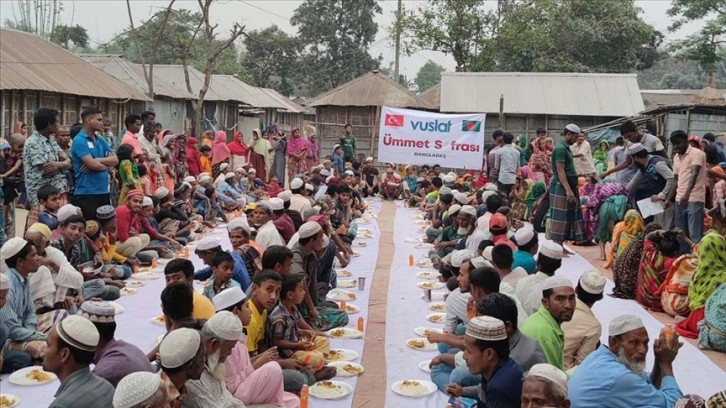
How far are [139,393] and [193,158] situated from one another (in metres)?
11.7

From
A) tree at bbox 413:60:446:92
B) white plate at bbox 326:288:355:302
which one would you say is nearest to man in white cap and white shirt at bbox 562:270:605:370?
white plate at bbox 326:288:355:302

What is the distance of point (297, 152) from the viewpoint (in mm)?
17422

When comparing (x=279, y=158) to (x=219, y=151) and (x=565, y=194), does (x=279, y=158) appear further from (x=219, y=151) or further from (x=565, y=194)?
(x=565, y=194)

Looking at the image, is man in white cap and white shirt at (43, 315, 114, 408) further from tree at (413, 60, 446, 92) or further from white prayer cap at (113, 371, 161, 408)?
tree at (413, 60, 446, 92)

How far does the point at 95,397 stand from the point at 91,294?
396cm

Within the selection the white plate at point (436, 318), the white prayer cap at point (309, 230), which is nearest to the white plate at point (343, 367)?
the white prayer cap at point (309, 230)

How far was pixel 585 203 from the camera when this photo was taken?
10734 mm

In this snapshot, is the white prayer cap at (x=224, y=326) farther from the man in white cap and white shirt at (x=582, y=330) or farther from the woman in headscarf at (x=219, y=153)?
the woman in headscarf at (x=219, y=153)

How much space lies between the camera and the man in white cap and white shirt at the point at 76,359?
315 centimetres

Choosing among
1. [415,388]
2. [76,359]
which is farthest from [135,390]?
[415,388]

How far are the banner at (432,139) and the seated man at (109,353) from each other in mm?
12884

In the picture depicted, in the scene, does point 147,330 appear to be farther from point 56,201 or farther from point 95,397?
point 95,397

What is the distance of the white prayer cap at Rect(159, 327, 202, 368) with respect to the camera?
3.20 metres

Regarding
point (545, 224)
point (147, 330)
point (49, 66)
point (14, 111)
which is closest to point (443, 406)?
point (147, 330)
